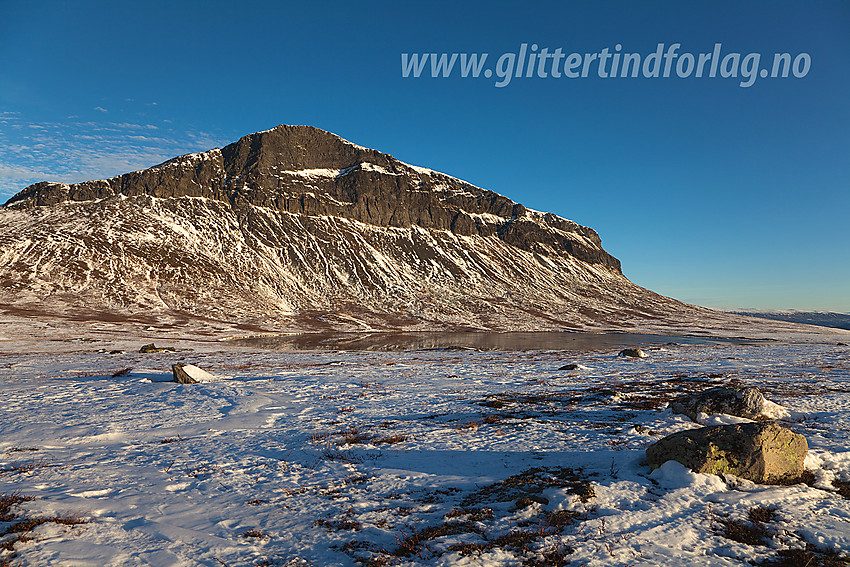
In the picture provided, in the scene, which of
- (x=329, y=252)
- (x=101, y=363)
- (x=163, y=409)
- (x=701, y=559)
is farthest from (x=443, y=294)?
(x=701, y=559)

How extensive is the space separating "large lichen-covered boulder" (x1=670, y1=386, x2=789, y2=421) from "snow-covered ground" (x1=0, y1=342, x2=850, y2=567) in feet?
2.66

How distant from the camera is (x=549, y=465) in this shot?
1061cm

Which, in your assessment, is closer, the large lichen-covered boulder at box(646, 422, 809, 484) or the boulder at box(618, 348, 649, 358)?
the large lichen-covered boulder at box(646, 422, 809, 484)

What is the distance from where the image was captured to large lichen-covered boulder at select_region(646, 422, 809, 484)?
8.90m

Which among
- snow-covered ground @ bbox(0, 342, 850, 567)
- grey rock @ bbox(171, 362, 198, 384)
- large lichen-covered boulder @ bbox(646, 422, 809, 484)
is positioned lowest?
grey rock @ bbox(171, 362, 198, 384)

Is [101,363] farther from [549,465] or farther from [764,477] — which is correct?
[764,477]

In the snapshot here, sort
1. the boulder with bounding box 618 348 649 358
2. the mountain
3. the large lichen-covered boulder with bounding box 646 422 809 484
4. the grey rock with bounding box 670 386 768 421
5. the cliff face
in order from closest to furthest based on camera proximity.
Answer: the large lichen-covered boulder with bounding box 646 422 809 484
the grey rock with bounding box 670 386 768 421
the boulder with bounding box 618 348 649 358
the mountain
the cliff face

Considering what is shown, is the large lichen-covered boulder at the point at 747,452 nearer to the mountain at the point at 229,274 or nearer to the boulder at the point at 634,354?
the boulder at the point at 634,354

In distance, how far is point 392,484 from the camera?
9.84 m

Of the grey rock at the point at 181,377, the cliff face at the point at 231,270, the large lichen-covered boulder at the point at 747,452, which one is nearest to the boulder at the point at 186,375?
the grey rock at the point at 181,377

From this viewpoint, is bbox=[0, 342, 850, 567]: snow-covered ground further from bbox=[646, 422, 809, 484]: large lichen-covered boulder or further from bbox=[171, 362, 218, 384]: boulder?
bbox=[171, 362, 218, 384]: boulder

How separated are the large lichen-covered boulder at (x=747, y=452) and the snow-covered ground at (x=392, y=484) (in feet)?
1.14

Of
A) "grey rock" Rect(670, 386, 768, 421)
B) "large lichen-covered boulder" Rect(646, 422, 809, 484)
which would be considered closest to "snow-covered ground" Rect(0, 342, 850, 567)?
"large lichen-covered boulder" Rect(646, 422, 809, 484)

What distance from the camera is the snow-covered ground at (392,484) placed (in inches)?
277
